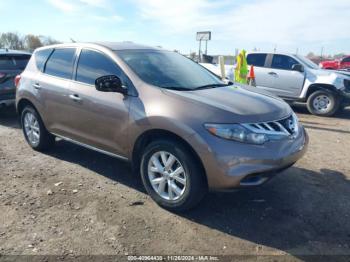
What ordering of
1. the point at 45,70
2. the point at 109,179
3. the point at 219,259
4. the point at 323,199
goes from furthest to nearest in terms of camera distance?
1. the point at 45,70
2. the point at 109,179
3. the point at 323,199
4. the point at 219,259

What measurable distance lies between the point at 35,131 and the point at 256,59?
7277mm

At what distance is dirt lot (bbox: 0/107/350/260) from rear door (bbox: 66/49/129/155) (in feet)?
2.02

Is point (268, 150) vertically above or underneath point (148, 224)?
above

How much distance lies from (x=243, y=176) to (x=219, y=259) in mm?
778

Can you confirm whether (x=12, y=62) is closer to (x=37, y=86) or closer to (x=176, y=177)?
(x=37, y=86)

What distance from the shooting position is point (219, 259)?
2883mm

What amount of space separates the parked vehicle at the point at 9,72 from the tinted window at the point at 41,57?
2.71 meters

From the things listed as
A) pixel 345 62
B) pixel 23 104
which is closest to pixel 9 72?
pixel 23 104

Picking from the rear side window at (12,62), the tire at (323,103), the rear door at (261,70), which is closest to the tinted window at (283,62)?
the rear door at (261,70)

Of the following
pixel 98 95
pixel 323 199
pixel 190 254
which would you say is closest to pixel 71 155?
pixel 98 95

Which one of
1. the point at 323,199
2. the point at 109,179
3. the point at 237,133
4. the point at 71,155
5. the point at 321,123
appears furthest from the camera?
the point at 321,123

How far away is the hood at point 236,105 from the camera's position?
3291mm

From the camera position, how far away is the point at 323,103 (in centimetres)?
939

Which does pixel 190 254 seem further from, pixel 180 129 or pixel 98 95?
pixel 98 95
